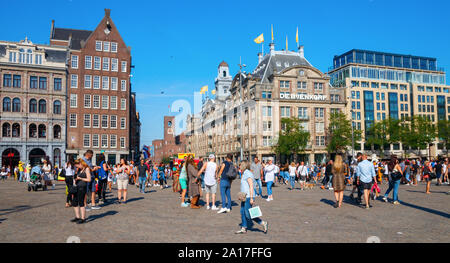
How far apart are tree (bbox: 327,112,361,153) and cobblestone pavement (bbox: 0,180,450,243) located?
49915mm

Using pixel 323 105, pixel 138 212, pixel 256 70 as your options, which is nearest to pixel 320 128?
pixel 323 105

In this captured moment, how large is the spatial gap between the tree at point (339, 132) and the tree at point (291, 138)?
6.49 metres

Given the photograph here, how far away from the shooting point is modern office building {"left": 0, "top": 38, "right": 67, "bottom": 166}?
5116 cm

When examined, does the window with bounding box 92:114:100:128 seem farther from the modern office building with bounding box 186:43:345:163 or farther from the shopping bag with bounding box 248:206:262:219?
the shopping bag with bounding box 248:206:262:219

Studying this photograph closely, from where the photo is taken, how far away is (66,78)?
5547 cm

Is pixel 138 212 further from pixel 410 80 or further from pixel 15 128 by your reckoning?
pixel 410 80

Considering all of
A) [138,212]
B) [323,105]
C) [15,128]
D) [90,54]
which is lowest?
[138,212]


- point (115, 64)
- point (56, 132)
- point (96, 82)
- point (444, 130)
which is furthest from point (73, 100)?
point (444, 130)

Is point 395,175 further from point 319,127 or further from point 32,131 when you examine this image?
point 319,127

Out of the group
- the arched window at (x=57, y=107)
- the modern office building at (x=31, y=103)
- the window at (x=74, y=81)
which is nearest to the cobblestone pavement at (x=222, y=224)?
the modern office building at (x=31, y=103)

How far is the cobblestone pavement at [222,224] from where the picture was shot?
809 cm

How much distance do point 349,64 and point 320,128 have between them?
22245 millimetres

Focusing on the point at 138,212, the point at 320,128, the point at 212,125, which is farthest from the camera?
the point at 212,125
